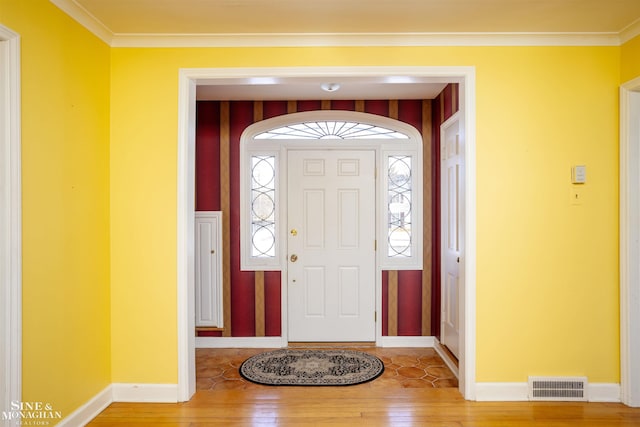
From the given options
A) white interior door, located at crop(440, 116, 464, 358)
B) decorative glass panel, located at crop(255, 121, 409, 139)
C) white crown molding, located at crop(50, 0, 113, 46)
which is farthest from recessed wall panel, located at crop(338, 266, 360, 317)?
white crown molding, located at crop(50, 0, 113, 46)

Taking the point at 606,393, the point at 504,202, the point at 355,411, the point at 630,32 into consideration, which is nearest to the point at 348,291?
the point at 355,411

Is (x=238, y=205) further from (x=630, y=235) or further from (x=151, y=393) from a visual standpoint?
(x=630, y=235)

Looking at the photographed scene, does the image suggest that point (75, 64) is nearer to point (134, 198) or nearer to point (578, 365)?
point (134, 198)

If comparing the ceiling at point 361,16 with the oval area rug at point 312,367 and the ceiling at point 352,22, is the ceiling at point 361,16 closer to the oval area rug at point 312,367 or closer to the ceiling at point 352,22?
the ceiling at point 352,22

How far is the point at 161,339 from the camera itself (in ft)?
9.39

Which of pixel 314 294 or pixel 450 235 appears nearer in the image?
pixel 450 235

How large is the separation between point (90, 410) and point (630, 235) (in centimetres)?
378

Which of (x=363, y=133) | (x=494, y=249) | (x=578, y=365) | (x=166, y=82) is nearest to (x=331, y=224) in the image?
(x=363, y=133)

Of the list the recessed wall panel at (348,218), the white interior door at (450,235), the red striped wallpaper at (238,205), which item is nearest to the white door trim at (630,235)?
the white interior door at (450,235)

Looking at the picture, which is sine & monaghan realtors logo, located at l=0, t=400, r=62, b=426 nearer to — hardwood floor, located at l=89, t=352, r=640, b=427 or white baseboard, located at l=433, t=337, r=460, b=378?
hardwood floor, located at l=89, t=352, r=640, b=427

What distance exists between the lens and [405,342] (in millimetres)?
4152

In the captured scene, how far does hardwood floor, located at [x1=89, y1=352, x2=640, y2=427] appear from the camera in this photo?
102 inches

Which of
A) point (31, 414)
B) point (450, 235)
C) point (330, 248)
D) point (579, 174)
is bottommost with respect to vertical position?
point (31, 414)

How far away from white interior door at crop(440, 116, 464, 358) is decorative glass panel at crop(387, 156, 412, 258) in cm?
38
